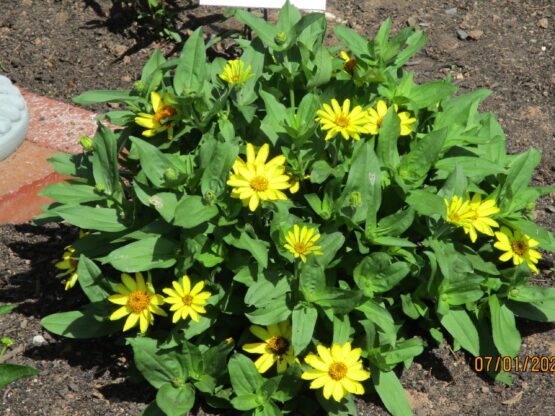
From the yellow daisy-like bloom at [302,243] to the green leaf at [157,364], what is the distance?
0.64 meters

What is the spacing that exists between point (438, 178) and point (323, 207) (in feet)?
1.87

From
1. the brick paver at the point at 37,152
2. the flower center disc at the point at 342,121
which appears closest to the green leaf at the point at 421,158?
the flower center disc at the point at 342,121

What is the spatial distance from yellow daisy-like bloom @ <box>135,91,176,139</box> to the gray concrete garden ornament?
4.22ft

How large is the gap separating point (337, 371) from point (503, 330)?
2.74 feet

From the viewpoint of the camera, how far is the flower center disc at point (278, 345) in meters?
2.87

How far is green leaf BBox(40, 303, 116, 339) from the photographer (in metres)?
2.98

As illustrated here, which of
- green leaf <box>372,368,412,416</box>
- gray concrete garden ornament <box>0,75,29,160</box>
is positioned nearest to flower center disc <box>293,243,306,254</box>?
green leaf <box>372,368,412,416</box>

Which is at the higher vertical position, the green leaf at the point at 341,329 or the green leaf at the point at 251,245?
the green leaf at the point at 251,245

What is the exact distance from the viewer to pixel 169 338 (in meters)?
2.85

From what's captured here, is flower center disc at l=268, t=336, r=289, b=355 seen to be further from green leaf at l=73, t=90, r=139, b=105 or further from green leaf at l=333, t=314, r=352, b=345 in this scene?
green leaf at l=73, t=90, r=139, b=105

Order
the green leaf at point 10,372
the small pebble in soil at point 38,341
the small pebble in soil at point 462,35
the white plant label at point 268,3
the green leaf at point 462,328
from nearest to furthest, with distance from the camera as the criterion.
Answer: the green leaf at point 10,372
the green leaf at point 462,328
the small pebble in soil at point 38,341
the white plant label at point 268,3
the small pebble in soil at point 462,35

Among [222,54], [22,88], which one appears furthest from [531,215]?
[22,88]

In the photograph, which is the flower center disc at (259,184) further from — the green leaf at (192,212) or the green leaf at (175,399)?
the green leaf at (175,399)

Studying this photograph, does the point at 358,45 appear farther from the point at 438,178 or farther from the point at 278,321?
the point at 278,321
